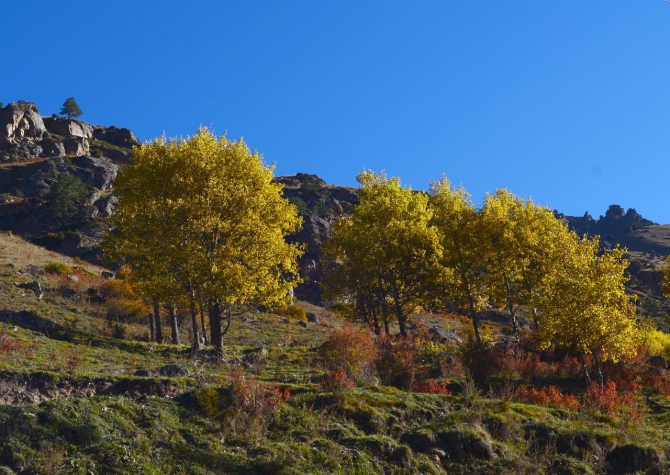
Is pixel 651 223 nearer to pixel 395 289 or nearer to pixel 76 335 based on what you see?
pixel 395 289

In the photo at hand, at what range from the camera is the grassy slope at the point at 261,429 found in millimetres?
8359

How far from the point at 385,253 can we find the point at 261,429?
14.7 m

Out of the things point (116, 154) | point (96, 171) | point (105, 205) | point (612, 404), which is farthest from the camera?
point (116, 154)

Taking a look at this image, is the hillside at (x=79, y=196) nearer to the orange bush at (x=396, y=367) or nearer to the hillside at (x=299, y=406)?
the hillside at (x=299, y=406)

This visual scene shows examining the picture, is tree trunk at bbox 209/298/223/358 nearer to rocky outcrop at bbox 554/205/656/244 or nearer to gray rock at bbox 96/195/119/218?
gray rock at bbox 96/195/119/218

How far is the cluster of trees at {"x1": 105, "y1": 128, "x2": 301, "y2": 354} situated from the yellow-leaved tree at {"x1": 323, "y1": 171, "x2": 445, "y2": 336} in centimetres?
502

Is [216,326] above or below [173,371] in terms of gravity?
above

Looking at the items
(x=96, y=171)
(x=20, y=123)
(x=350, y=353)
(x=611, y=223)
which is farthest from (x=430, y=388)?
(x=611, y=223)

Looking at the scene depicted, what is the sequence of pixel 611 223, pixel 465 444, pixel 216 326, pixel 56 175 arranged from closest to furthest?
pixel 465 444
pixel 216 326
pixel 56 175
pixel 611 223

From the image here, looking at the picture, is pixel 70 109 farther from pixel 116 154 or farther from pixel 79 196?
pixel 79 196

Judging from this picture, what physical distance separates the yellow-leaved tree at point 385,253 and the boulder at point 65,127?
100 m

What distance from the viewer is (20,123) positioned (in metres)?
99.4

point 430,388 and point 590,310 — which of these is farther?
point 590,310

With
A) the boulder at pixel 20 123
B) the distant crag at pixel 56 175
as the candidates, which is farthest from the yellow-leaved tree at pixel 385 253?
the boulder at pixel 20 123
